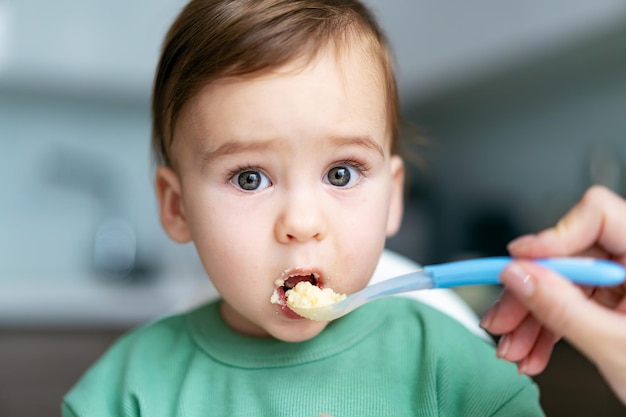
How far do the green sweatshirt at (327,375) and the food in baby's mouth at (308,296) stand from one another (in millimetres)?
138

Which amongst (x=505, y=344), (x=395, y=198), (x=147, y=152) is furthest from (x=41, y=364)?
(x=505, y=344)

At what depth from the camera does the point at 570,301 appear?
1.97 ft

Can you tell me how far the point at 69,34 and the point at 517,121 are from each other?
5.80 ft

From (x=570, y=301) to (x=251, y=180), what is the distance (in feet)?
1.24

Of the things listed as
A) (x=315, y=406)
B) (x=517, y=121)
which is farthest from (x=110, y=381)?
(x=517, y=121)

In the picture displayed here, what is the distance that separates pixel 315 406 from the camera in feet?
2.82

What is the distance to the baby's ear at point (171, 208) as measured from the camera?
1.00 metres

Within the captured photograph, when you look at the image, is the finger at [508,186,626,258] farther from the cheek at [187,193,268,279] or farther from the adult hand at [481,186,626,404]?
the cheek at [187,193,268,279]

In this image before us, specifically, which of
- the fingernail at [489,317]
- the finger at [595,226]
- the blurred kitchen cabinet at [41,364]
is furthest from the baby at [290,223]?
the blurred kitchen cabinet at [41,364]

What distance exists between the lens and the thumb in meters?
0.60

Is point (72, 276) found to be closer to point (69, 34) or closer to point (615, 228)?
point (69, 34)

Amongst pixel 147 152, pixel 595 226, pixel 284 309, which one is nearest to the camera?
pixel 595 226

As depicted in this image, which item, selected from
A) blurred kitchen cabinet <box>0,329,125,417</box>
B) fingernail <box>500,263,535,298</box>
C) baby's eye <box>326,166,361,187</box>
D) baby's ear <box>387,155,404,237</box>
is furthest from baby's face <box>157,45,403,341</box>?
blurred kitchen cabinet <box>0,329,125,417</box>

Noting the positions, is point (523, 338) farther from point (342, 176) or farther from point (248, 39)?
point (248, 39)
